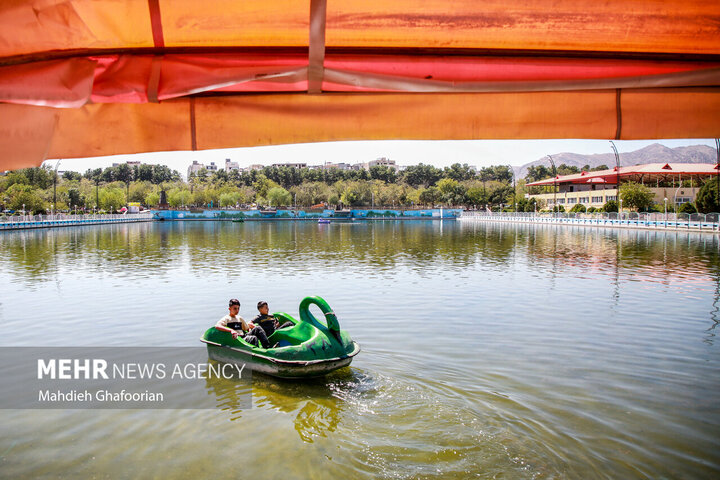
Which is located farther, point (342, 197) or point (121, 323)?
point (342, 197)

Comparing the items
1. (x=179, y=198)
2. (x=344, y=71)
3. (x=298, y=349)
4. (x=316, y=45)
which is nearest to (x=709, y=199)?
(x=298, y=349)

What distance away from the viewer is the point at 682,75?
331 cm

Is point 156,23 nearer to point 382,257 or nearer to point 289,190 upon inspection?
point 382,257

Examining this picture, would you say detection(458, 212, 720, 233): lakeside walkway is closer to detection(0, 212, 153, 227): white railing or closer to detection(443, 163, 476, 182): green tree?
detection(0, 212, 153, 227): white railing

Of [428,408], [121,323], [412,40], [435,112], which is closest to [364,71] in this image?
[412,40]

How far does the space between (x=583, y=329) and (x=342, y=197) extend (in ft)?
406

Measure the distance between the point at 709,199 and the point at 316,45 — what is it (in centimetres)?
5985

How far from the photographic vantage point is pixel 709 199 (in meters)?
52.9

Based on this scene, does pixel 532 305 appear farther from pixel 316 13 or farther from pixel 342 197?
pixel 342 197

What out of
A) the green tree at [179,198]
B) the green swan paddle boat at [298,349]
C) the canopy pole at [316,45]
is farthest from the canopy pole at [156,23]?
the green tree at [179,198]

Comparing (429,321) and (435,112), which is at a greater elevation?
(435,112)

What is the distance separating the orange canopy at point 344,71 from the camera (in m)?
2.89

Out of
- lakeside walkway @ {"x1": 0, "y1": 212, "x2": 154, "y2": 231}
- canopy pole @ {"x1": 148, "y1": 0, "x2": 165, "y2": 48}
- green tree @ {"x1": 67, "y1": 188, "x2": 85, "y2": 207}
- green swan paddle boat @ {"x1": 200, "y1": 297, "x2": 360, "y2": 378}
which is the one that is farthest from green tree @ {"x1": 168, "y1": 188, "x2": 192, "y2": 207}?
canopy pole @ {"x1": 148, "y1": 0, "x2": 165, "y2": 48}

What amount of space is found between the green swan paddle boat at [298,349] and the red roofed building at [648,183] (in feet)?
229
